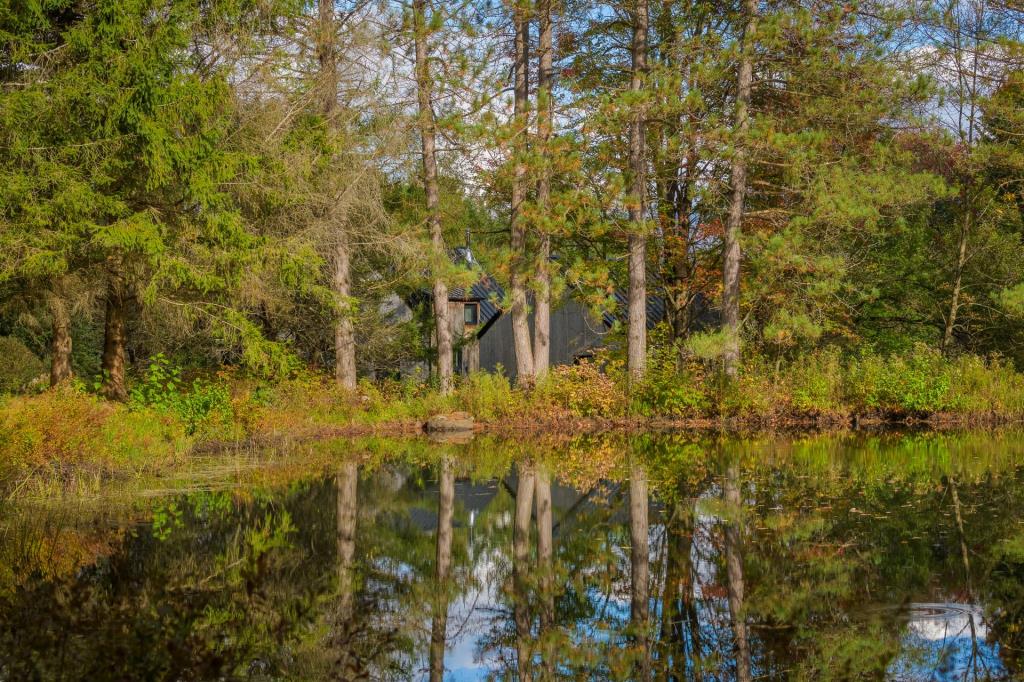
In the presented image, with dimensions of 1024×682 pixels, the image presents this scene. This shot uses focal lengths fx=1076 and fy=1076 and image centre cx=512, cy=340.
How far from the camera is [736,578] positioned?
25.1 feet

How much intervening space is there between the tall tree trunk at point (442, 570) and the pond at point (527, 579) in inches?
1.1

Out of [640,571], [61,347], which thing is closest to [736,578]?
[640,571]

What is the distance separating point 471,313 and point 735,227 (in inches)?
879

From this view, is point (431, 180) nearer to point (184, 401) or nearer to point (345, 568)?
point (184, 401)

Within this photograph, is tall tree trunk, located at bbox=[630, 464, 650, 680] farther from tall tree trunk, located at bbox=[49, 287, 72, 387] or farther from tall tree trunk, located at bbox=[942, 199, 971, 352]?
tall tree trunk, located at bbox=[942, 199, 971, 352]

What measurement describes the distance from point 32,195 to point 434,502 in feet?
26.4

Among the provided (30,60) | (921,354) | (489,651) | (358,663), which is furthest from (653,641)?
(921,354)

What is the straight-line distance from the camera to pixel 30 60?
17.1m

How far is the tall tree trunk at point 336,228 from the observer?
83.8 ft

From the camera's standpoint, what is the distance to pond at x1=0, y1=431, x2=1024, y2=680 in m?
5.76

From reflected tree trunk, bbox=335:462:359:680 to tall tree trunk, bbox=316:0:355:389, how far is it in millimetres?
11471

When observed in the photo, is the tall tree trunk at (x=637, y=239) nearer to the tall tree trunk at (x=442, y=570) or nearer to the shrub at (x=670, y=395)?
the shrub at (x=670, y=395)

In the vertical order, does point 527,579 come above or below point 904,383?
above

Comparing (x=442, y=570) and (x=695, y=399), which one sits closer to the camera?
(x=442, y=570)
